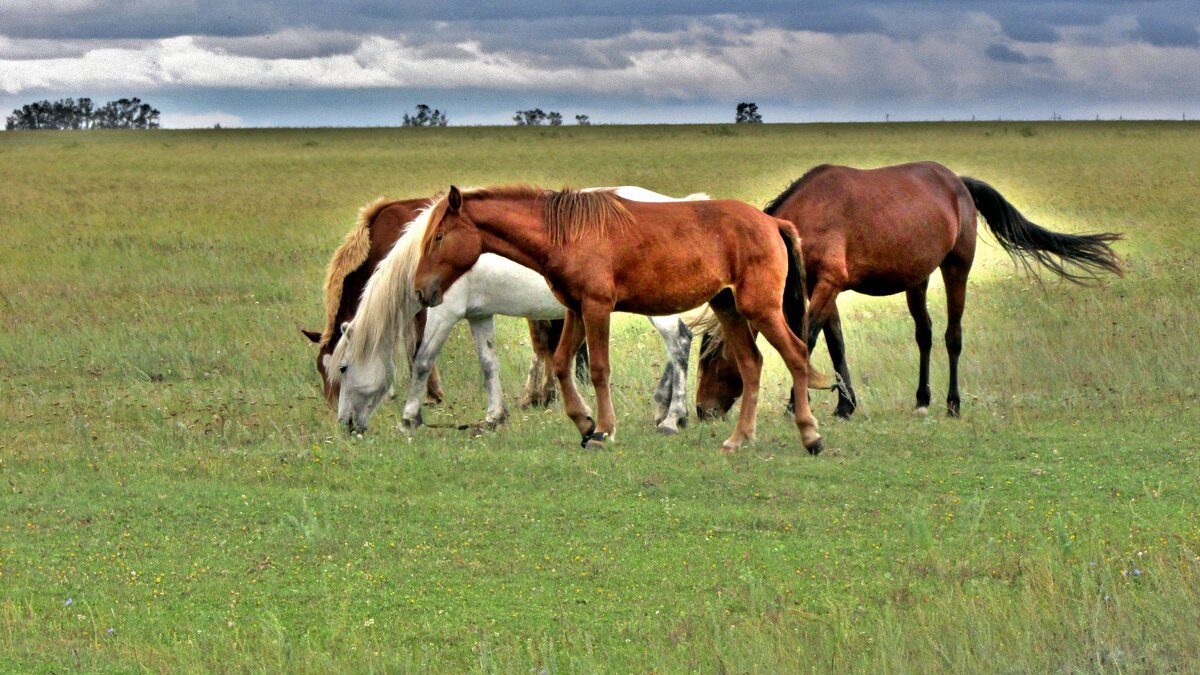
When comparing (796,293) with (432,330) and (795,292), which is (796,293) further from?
(432,330)

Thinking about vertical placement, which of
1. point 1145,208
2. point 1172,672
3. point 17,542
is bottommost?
point 17,542

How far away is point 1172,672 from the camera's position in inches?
229

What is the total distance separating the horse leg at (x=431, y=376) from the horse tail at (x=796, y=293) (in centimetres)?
303

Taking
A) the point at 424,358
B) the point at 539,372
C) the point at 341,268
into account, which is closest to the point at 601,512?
the point at 424,358

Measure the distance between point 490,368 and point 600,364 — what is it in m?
1.90

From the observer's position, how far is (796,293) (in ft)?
34.0

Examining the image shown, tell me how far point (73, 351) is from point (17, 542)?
24.0 ft

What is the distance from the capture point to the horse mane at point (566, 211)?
9.45 metres

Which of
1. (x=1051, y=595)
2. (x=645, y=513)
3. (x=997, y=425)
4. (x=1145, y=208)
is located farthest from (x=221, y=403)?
(x=1145, y=208)

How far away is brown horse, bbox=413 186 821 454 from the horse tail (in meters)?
0.09

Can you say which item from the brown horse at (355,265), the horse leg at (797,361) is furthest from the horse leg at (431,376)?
the horse leg at (797,361)

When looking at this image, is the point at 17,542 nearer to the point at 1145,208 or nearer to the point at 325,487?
the point at 325,487

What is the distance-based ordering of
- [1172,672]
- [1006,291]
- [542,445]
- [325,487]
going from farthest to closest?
1. [1006,291]
2. [542,445]
3. [325,487]
4. [1172,672]

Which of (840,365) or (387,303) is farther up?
(387,303)
